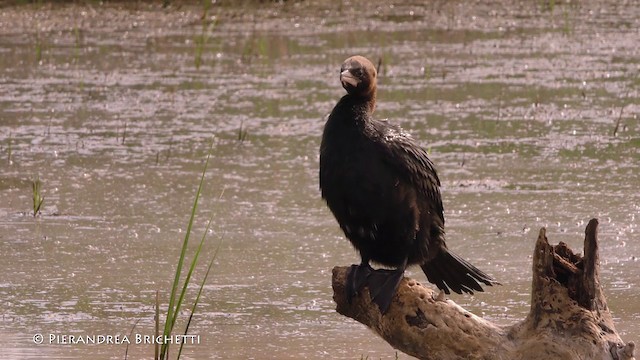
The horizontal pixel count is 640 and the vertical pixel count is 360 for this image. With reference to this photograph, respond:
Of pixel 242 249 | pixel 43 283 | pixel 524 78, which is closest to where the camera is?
pixel 43 283

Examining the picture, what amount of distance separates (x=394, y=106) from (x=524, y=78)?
3.90 feet

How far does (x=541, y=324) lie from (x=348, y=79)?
898 mm

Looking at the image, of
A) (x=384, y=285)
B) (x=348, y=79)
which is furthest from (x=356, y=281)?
(x=348, y=79)

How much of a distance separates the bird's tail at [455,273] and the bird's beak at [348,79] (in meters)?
0.57

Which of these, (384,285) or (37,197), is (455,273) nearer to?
(384,285)

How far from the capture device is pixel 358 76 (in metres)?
3.70

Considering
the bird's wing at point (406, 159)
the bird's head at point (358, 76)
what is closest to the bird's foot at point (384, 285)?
the bird's wing at point (406, 159)

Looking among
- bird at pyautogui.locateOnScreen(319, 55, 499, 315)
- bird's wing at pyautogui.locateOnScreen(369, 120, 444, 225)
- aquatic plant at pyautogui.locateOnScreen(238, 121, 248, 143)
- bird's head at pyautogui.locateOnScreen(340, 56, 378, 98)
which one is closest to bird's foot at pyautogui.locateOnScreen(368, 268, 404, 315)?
bird at pyautogui.locateOnScreen(319, 55, 499, 315)

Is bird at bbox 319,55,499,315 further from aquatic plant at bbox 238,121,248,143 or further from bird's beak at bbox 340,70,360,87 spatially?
aquatic plant at bbox 238,121,248,143

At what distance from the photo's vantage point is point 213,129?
23.6 ft

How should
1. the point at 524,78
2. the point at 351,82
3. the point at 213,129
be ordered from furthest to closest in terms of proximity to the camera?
the point at 524,78 → the point at 213,129 → the point at 351,82

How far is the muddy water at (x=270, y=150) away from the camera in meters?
4.59

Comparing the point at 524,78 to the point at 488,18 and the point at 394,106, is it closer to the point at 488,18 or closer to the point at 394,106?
the point at 394,106

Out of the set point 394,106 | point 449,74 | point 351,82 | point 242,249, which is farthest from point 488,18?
point 351,82
